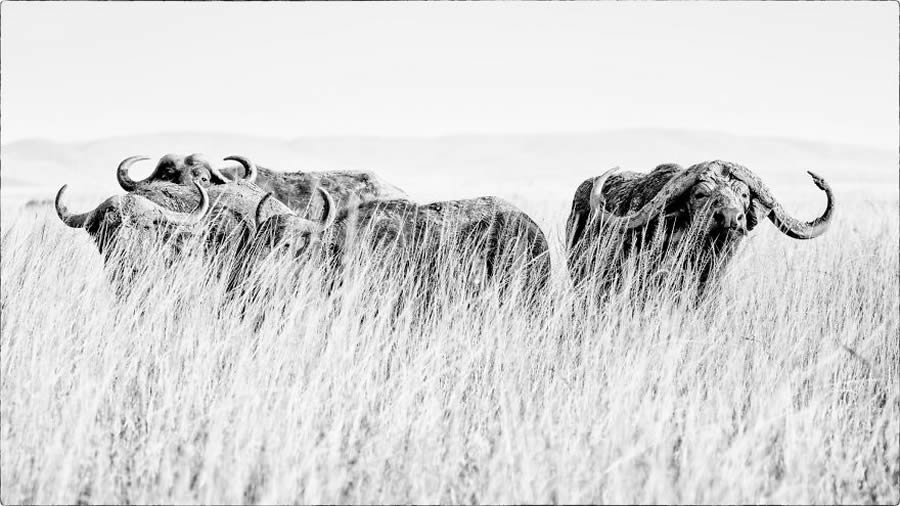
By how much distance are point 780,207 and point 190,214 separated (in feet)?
17.2

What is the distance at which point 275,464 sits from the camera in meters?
3.58

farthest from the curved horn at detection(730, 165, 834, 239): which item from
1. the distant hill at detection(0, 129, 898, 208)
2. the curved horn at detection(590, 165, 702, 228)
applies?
the distant hill at detection(0, 129, 898, 208)

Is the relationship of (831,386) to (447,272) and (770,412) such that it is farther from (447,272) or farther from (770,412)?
(447,272)

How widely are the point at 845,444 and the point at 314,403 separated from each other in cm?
276

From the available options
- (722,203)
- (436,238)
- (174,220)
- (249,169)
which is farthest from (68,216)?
(722,203)

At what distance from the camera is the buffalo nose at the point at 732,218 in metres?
6.62

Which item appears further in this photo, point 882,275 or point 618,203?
point 882,275

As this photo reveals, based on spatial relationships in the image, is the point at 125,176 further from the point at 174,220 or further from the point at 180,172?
the point at 174,220

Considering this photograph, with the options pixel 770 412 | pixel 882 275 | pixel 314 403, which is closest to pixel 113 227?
pixel 314 403

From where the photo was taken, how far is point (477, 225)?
7969mm

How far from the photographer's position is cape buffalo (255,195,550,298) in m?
7.48


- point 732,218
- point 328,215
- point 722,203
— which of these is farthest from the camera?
point 328,215

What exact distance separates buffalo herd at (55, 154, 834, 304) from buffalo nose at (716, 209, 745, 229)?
0.01 metres

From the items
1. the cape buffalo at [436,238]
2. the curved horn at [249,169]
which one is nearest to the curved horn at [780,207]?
the cape buffalo at [436,238]
